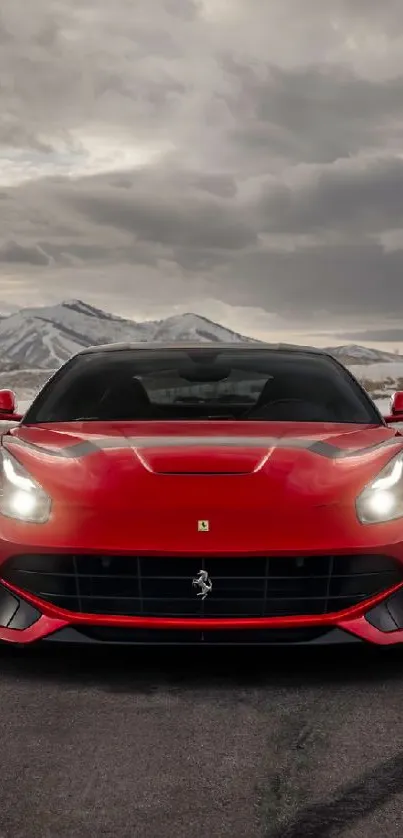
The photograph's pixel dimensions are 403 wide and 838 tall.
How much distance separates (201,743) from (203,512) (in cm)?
89

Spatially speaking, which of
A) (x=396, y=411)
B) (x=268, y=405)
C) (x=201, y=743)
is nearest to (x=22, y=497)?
(x=201, y=743)

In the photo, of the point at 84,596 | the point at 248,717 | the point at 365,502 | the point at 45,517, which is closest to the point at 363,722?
the point at 248,717

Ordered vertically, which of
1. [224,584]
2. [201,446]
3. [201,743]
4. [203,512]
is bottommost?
[201,743]

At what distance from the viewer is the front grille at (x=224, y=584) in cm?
405

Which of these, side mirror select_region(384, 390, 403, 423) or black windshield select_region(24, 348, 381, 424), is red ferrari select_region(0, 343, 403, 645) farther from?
side mirror select_region(384, 390, 403, 423)

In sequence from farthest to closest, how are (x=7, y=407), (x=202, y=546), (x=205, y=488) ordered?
(x=7, y=407) → (x=205, y=488) → (x=202, y=546)

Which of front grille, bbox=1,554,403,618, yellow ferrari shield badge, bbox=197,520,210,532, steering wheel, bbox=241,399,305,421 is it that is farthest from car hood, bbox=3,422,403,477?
steering wheel, bbox=241,399,305,421

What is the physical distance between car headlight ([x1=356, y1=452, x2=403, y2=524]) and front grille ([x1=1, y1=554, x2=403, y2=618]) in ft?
0.52

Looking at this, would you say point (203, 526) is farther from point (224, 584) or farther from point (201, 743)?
point (201, 743)

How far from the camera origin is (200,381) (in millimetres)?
6285

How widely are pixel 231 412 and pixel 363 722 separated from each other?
2.87 m

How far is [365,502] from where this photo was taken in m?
4.18

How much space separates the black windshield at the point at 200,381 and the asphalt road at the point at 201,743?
4.52ft

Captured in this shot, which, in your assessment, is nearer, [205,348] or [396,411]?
[396,411]
